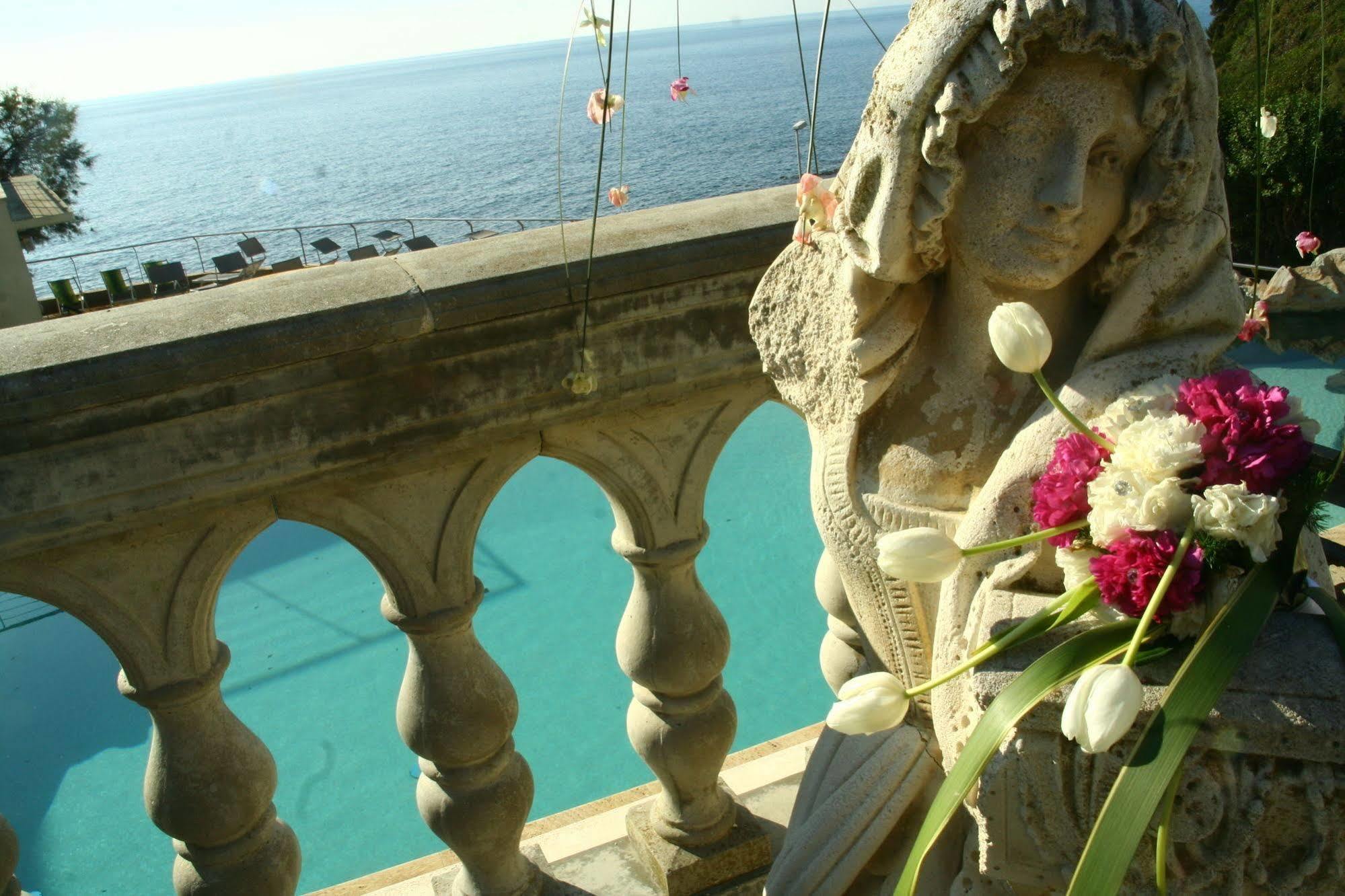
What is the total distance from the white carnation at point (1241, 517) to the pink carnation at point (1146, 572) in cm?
3

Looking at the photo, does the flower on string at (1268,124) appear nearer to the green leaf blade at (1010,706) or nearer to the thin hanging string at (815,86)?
the thin hanging string at (815,86)

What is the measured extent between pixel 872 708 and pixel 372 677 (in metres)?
7.65

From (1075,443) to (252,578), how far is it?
981cm

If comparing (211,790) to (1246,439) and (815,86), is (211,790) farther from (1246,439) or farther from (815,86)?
(1246,439)

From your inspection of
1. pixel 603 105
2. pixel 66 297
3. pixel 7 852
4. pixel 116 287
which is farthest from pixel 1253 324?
pixel 66 297

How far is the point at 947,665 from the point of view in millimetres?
1474

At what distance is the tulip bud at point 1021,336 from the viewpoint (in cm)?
126

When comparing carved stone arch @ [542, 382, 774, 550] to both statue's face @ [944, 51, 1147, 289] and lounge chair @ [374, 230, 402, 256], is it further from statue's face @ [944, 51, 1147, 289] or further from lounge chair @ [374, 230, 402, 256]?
lounge chair @ [374, 230, 402, 256]

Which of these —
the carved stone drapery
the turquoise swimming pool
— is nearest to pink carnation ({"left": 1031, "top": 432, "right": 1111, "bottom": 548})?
the carved stone drapery

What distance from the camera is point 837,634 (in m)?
2.69

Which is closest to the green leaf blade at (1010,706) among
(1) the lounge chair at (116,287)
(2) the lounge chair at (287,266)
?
(2) the lounge chair at (287,266)

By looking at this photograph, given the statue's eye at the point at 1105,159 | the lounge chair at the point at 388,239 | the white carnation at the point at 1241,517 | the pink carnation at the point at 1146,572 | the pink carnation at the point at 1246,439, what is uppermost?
the statue's eye at the point at 1105,159

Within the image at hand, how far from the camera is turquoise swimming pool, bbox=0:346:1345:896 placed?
7000mm

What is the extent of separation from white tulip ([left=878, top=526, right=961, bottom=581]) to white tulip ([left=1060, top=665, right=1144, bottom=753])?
0.21 m
